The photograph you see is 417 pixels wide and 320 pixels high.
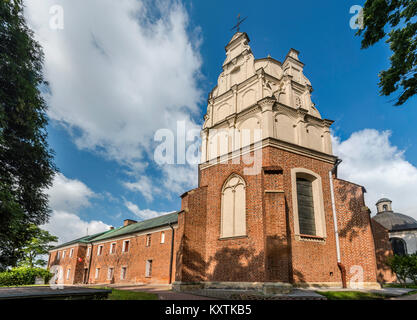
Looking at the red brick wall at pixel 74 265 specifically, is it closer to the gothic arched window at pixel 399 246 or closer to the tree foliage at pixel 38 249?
the tree foliage at pixel 38 249

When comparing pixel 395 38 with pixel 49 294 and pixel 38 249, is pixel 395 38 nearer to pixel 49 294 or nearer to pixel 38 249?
pixel 49 294

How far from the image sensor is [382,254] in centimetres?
1605

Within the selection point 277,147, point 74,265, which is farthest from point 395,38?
point 74,265

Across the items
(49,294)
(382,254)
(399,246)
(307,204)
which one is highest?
(307,204)

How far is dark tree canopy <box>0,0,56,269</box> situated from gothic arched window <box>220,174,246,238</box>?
27.7 feet

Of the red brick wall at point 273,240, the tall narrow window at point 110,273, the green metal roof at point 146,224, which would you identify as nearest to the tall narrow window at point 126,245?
the green metal roof at point 146,224

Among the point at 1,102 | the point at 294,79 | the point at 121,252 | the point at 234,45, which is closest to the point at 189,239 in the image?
the point at 1,102

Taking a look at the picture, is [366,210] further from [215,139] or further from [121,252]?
[121,252]

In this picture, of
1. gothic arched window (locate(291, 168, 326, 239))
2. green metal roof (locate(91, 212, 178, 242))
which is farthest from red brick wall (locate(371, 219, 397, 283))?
green metal roof (locate(91, 212, 178, 242))

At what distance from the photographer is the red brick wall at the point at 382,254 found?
1588cm

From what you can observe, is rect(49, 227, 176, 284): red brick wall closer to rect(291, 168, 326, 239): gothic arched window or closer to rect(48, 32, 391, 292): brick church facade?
rect(48, 32, 391, 292): brick church facade

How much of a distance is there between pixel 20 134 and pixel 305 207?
529 inches

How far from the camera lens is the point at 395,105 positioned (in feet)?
31.0
